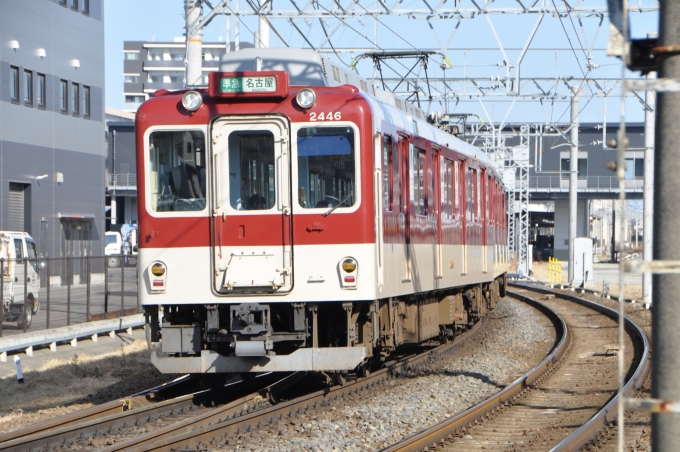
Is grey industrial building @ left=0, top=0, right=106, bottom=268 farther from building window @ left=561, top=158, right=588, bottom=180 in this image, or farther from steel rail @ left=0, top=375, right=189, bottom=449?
building window @ left=561, top=158, right=588, bottom=180

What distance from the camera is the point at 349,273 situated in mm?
9477

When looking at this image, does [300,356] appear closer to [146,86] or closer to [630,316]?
[630,316]

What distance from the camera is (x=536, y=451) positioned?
7625mm

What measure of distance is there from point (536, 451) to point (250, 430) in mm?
2495

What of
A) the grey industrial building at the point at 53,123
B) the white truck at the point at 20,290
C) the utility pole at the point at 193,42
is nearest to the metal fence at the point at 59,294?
the white truck at the point at 20,290

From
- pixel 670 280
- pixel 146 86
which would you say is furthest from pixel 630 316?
pixel 146 86

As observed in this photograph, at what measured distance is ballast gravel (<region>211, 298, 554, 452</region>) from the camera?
790 centimetres

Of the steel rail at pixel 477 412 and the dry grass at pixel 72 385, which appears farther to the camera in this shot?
the dry grass at pixel 72 385

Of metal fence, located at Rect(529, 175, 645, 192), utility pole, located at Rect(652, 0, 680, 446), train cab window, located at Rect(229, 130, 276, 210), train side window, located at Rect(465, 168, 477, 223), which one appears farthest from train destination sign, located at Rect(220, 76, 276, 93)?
metal fence, located at Rect(529, 175, 645, 192)

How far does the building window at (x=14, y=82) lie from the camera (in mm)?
31109

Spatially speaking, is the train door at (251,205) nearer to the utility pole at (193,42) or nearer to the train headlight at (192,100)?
the train headlight at (192,100)

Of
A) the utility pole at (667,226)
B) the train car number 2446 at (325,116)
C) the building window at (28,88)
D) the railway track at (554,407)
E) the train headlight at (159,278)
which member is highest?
the building window at (28,88)

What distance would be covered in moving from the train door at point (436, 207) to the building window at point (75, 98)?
25.5 meters

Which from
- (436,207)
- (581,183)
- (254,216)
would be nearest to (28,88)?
(436,207)
